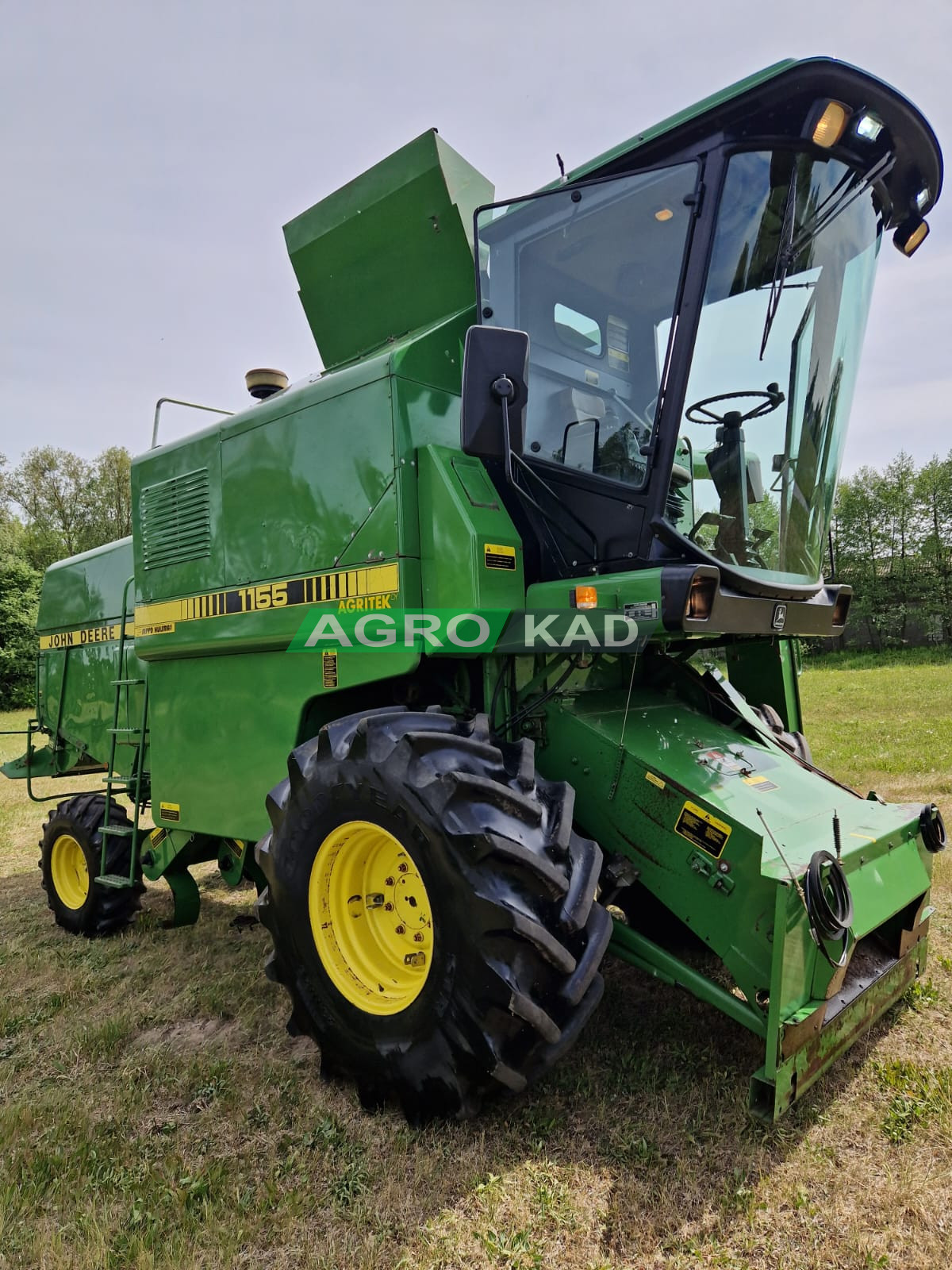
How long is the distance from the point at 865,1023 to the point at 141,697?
168 inches

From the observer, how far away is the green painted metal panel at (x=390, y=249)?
3.90m

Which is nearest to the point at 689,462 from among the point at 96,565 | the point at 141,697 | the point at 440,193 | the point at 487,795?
the point at 487,795

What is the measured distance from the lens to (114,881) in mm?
4715

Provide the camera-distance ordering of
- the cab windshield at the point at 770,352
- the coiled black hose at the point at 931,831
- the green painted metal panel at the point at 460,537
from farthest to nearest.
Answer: the coiled black hose at the point at 931,831, the green painted metal panel at the point at 460,537, the cab windshield at the point at 770,352

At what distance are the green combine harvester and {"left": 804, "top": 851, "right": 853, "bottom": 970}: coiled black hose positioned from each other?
0.04 ft

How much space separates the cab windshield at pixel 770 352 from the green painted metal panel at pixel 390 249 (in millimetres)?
1378

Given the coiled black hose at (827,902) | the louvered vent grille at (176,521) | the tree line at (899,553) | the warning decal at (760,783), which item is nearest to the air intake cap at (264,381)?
the louvered vent grille at (176,521)

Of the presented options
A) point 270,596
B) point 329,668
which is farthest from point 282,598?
point 329,668

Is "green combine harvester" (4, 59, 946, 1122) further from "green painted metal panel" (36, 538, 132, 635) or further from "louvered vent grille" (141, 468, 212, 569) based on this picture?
"green painted metal panel" (36, 538, 132, 635)

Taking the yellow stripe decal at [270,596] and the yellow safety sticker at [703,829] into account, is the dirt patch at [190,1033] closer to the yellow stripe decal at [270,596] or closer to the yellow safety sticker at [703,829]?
the yellow stripe decal at [270,596]

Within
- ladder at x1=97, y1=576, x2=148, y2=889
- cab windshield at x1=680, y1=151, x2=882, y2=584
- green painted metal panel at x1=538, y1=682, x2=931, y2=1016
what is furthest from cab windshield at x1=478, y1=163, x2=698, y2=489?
ladder at x1=97, y1=576, x2=148, y2=889

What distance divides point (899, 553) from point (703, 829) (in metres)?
29.9

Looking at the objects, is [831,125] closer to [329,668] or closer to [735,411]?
[735,411]

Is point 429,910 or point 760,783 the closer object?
point 429,910
